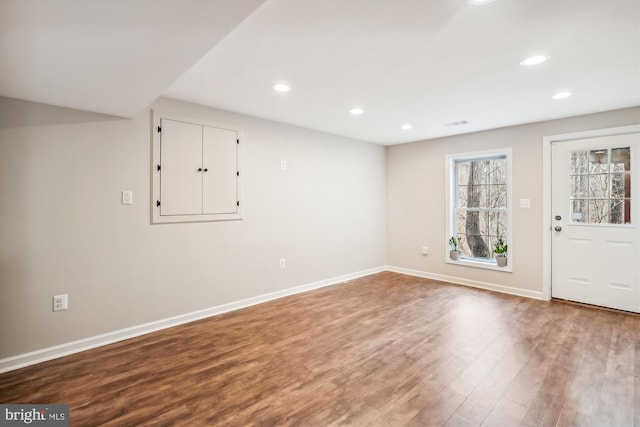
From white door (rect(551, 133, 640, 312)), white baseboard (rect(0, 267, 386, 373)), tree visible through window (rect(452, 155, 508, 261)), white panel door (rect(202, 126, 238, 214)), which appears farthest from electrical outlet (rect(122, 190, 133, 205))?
white door (rect(551, 133, 640, 312))

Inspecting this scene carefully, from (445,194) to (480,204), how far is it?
21.3 inches

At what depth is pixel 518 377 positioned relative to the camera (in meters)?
2.25

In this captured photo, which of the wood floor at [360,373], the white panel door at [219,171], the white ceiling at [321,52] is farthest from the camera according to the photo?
the white panel door at [219,171]

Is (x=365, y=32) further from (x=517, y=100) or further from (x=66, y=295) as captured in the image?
(x=66, y=295)

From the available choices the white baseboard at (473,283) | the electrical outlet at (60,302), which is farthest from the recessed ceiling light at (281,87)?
the white baseboard at (473,283)

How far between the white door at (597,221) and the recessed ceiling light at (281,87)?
358 centimetres

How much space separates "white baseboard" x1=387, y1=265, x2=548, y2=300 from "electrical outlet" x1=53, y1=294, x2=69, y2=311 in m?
4.72

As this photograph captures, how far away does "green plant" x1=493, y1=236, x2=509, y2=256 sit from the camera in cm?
448

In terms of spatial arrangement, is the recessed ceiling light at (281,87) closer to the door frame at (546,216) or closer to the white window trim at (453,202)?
the white window trim at (453,202)

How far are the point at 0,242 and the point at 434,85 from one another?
3823mm

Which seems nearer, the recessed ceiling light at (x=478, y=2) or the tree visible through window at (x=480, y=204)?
the recessed ceiling light at (x=478, y=2)

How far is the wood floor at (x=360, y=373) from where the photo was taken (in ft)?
6.14

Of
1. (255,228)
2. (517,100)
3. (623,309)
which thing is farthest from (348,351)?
(623,309)

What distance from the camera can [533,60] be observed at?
2361 mm
